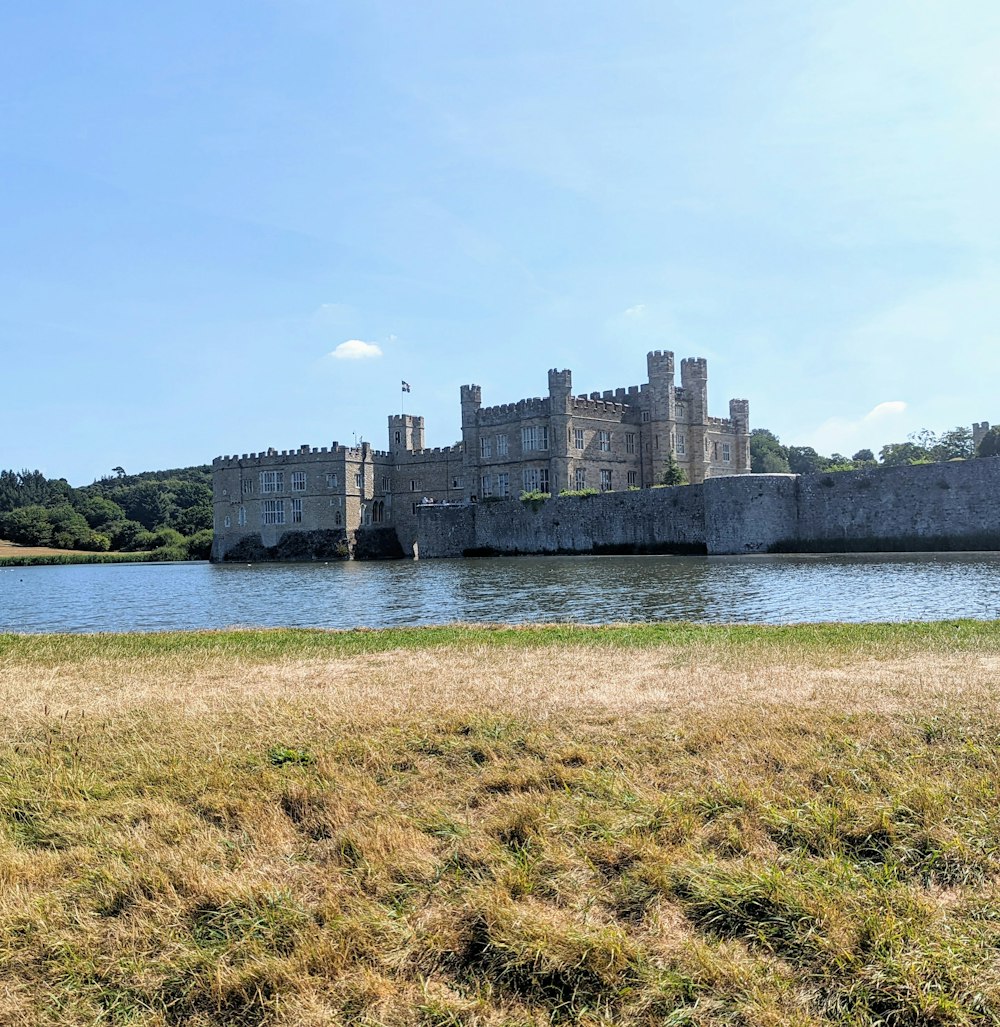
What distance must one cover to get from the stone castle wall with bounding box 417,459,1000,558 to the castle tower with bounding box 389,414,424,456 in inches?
902

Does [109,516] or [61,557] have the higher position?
[109,516]

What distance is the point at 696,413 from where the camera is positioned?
58.6 m

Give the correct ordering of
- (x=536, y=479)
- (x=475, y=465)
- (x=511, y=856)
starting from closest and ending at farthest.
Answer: (x=511, y=856) < (x=536, y=479) < (x=475, y=465)

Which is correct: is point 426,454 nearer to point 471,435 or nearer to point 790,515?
point 471,435

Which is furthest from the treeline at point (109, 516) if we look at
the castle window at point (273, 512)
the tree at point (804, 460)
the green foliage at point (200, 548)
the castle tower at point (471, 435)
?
the tree at point (804, 460)

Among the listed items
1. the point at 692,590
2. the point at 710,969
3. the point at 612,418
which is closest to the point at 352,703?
the point at 710,969

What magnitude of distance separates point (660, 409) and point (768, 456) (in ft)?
128

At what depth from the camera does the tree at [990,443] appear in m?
63.7

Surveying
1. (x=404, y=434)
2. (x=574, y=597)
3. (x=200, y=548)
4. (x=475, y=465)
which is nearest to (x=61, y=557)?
(x=200, y=548)

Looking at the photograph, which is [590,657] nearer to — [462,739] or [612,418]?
[462,739]

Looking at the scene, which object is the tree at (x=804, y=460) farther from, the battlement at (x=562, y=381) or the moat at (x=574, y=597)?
the moat at (x=574, y=597)

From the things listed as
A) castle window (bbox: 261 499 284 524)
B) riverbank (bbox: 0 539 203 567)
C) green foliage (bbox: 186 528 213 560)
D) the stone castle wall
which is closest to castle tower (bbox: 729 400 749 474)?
the stone castle wall

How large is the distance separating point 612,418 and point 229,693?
51.9 metres

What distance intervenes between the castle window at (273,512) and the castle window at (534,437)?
21.6m
